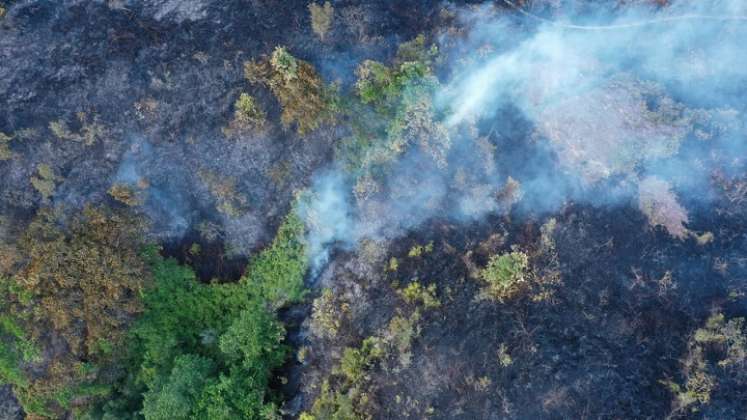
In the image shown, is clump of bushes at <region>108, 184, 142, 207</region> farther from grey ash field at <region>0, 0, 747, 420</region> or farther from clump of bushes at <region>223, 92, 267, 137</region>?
clump of bushes at <region>223, 92, 267, 137</region>

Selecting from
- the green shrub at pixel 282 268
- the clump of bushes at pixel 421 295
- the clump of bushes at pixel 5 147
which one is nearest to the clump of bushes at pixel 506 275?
the clump of bushes at pixel 421 295

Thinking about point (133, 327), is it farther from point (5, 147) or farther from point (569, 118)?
point (569, 118)

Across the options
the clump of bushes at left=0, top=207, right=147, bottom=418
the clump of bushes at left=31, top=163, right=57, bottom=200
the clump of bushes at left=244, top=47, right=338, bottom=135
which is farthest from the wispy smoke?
the clump of bushes at left=31, top=163, right=57, bottom=200

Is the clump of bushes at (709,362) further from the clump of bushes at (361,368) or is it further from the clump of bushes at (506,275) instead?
the clump of bushes at (361,368)

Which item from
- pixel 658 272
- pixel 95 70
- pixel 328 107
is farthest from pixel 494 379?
pixel 95 70

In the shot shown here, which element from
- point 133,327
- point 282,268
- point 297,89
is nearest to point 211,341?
point 133,327
